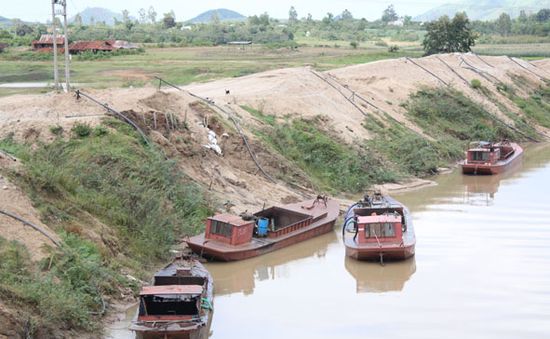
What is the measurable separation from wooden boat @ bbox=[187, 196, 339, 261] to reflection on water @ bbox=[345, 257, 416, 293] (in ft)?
6.86

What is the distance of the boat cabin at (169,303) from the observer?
710 inches

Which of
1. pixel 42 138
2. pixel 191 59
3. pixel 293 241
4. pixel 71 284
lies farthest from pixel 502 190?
pixel 191 59

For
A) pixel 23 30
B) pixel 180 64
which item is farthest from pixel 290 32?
pixel 180 64

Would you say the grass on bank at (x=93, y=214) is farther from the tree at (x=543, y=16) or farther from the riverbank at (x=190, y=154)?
the tree at (x=543, y=16)

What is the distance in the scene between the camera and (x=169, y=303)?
18.2 metres

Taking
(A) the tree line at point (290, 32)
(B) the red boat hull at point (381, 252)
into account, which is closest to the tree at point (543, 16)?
(A) the tree line at point (290, 32)

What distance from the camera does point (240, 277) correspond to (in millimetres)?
23484

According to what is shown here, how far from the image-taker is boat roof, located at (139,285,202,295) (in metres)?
18.1

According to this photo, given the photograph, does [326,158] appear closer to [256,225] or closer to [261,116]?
[261,116]

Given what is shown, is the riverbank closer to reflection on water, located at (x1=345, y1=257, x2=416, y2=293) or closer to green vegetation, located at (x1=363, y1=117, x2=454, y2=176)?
green vegetation, located at (x1=363, y1=117, x2=454, y2=176)

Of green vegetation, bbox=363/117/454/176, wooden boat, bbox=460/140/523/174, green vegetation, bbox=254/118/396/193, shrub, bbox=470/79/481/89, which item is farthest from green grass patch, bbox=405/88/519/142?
green vegetation, bbox=254/118/396/193

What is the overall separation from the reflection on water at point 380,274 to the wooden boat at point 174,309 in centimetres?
489

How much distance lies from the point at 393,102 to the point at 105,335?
1294 inches

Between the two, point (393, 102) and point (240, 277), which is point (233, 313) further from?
point (393, 102)
